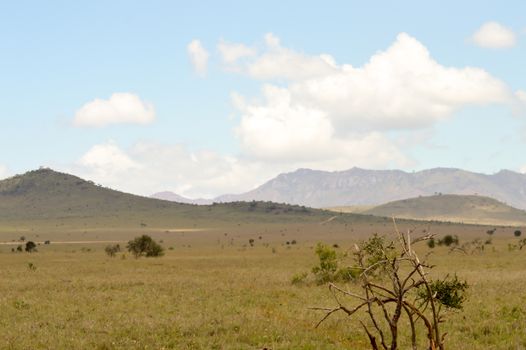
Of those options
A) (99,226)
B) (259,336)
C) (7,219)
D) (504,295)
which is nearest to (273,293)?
(504,295)

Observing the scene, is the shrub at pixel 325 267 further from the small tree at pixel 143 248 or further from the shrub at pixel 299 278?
the small tree at pixel 143 248

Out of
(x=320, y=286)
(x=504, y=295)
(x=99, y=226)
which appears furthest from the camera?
(x=99, y=226)

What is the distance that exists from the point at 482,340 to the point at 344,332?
3901 millimetres

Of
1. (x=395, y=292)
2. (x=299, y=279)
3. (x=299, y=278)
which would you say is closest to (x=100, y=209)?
(x=299, y=278)

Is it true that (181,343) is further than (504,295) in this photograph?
No

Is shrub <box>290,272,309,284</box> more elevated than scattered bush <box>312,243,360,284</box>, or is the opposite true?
scattered bush <box>312,243,360,284</box>

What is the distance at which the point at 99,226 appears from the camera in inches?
5389

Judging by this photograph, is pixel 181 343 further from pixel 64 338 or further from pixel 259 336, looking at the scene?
pixel 64 338

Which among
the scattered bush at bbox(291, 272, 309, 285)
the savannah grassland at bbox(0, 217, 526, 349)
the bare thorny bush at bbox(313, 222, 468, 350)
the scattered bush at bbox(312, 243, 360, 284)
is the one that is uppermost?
the bare thorny bush at bbox(313, 222, 468, 350)

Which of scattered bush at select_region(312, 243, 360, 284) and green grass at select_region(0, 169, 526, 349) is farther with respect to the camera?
scattered bush at select_region(312, 243, 360, 284)

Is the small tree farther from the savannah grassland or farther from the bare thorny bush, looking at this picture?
the bare thorny bush

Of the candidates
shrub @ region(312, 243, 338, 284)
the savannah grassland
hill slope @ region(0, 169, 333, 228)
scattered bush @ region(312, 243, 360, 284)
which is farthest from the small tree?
hill slope @ region(0, 169, 333, 228)

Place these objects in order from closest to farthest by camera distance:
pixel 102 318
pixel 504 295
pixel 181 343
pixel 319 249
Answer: pixel 181 343 < pixel 102 318 < pixel 504 295 < pixel 319 249

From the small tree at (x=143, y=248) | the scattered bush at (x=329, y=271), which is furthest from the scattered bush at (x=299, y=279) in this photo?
the small tree at (x=143, y=248)
